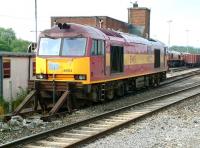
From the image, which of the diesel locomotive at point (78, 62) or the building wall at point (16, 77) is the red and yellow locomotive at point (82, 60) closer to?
the diesel locomotive at point (78, 62)

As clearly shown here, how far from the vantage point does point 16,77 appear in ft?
63.1

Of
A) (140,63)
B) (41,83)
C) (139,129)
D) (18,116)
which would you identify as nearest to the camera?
(139,129)

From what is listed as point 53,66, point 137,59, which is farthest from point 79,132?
point 137,59

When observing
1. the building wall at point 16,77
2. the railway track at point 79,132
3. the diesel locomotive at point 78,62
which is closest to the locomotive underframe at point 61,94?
the diesel locomotive at point 78,62

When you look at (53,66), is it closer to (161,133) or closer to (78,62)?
(78,62)

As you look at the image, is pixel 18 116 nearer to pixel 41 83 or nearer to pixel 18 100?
pixel 41 83

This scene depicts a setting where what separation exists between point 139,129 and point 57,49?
229 inches

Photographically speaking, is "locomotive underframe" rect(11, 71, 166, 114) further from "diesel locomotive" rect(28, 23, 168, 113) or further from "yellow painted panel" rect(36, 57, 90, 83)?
"yellow painted panel" rect(36, 57, 90, 83)

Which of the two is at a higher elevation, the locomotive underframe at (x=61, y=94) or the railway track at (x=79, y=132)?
the locomotive underframe at (x=61, y=94)

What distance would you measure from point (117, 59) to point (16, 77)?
170 inches

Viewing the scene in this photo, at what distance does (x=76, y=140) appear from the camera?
10.5 meters

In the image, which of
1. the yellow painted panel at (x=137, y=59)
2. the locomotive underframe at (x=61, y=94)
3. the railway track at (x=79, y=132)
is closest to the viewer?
the railway track at (x=79, y=132)

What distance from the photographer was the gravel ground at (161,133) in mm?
10094

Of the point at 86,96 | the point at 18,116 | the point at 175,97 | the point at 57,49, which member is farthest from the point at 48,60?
the point at 175,97
